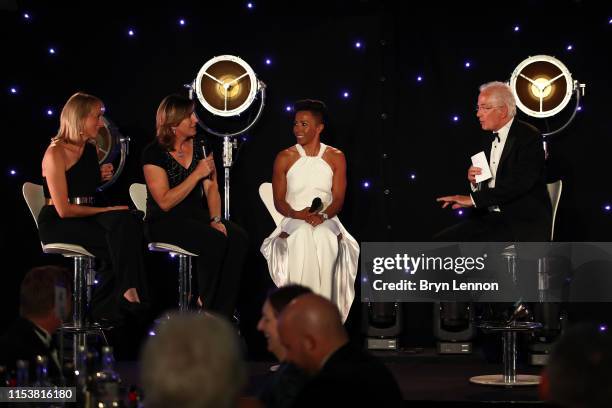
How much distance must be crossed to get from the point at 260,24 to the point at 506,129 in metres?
2.02

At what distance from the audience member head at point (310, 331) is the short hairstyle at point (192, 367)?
868 millimetres

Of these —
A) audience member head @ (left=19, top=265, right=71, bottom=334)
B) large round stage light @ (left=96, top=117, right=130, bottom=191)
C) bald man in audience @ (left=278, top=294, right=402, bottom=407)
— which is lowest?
→ bald man in audience @ (left=278, top=294, right=402, bottom=407)

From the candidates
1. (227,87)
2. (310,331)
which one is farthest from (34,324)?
(227,87)

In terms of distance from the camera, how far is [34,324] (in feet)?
12.2

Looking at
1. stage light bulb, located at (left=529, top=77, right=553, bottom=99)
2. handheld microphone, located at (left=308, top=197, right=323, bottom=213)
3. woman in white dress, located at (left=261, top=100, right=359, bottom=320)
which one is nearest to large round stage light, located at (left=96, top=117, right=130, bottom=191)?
woman in white dress, located at (left=261, top=100, right=359, bottom=320)

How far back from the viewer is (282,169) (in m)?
6.54

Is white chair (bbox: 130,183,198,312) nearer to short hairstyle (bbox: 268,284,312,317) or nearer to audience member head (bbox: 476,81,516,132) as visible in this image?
audience member head (bbox: 476,81,516,132)

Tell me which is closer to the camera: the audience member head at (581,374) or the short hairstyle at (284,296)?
the audience member head at (581,374)

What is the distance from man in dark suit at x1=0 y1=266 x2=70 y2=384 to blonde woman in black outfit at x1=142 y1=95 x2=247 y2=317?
216 centimetres

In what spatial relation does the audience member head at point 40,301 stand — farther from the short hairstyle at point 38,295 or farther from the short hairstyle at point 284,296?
the short hairstyle at point 284,296

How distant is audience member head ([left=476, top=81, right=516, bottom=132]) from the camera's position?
19.8 ft

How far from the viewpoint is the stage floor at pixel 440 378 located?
5.15 metres

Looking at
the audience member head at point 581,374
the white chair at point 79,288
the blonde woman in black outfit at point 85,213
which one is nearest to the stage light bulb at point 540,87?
the blonde woman in black outfit at point 85,213

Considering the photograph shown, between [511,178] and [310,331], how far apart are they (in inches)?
121
